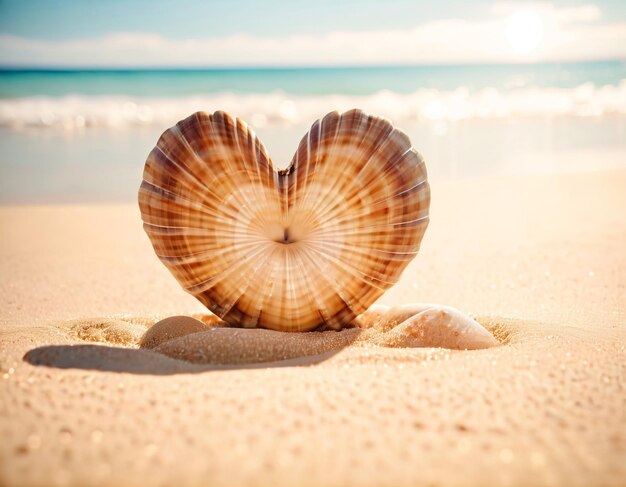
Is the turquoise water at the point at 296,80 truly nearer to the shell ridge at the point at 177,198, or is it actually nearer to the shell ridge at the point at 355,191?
the shell ridge at the point at 177,198

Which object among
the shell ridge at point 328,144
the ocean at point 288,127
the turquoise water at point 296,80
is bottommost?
the shell ridge at point 328,144

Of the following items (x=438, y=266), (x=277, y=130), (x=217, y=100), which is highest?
(x=217, y=100)

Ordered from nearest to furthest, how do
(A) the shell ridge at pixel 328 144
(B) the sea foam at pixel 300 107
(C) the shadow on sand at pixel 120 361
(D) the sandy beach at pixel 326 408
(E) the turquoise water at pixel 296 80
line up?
1. (D) the sandy beach at pixel 326 408
2. (C) the shadow on sand at pixel 120 361
3. (A) the shell ridge at pixel 328 144
4. (B) the sea foam at pixel 300 107
5. (E) the turquoise water at pixel 296 80

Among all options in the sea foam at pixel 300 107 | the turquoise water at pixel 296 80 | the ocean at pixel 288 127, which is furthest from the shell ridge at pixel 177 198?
the turquoise water at pixel 296 80

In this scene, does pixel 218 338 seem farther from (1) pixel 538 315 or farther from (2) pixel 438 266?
(2) pixel 438 266

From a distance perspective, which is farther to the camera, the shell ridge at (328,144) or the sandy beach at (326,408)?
the shell ridge at (328,144)

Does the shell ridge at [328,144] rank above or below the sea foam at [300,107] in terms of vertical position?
below

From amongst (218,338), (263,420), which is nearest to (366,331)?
(218,338)
